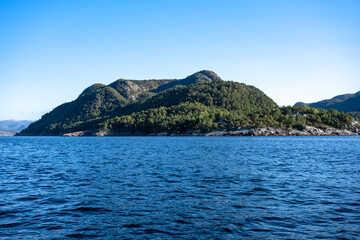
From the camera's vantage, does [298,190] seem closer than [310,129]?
Yes

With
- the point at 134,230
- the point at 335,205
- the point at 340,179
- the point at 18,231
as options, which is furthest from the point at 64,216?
the point at 340,179

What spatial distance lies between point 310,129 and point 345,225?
20162 centimetres

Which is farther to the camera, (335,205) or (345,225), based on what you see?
(335,205)

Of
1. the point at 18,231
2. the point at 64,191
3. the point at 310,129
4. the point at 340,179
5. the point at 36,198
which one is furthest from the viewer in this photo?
the point at 310,129

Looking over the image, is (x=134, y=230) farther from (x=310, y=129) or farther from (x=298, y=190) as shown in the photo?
(x=310, y=129)

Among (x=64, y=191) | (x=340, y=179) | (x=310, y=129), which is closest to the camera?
(x=64, y=191)

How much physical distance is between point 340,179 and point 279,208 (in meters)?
13.9

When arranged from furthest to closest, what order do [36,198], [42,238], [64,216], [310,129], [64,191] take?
[310,129], [64,191], [36,198], [64,216], [42,238]

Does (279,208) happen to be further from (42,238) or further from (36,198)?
(36,198)

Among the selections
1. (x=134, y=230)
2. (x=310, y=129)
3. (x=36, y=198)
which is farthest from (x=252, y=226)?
(x=310, y=129)

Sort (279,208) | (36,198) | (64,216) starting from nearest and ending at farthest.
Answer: (64,216), (279,208), (36,198)

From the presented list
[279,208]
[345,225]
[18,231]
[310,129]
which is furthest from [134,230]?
[310,129]

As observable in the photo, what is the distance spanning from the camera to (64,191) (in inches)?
851

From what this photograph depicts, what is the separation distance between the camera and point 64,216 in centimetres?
1529
